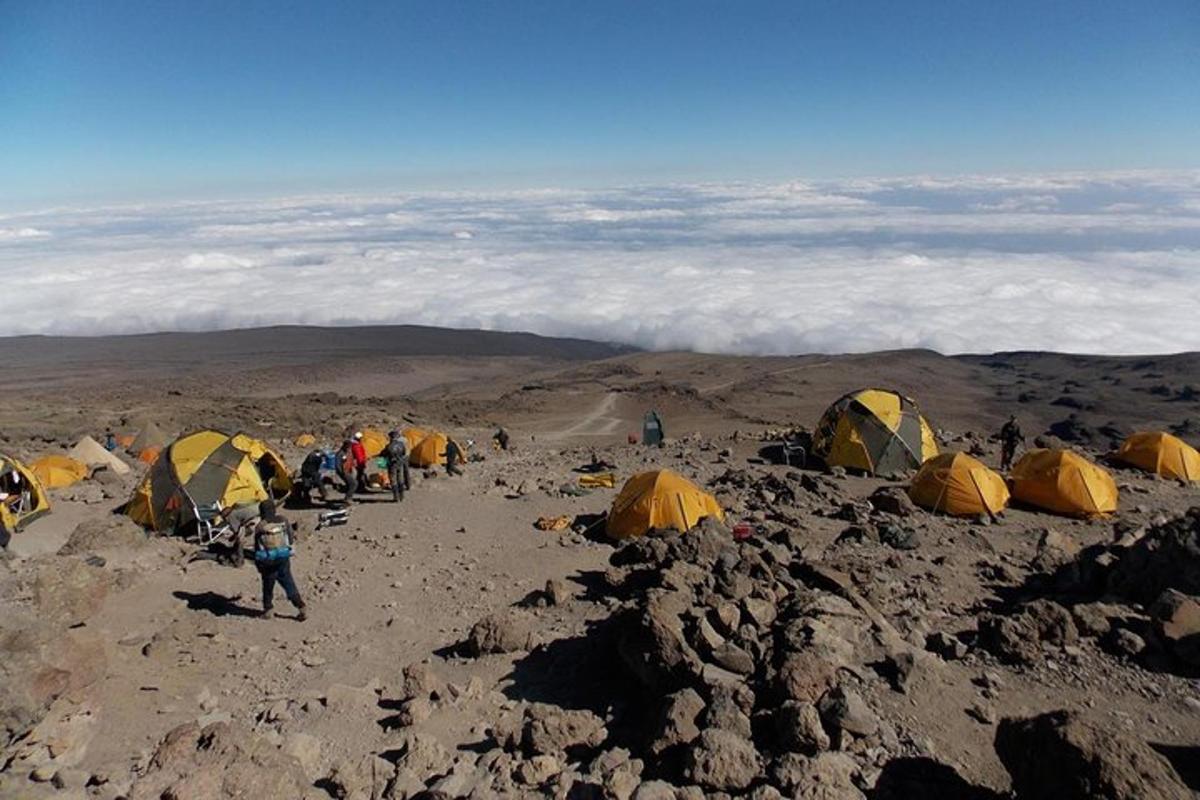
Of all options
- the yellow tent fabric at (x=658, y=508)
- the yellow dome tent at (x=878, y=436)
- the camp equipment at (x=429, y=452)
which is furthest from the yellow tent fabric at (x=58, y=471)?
the yellow dome tent at (x=878, y=436)

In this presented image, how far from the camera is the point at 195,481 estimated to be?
39.0ft

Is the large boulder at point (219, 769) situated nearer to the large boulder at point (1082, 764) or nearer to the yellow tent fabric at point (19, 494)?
the large boulder at point (1082, 764)

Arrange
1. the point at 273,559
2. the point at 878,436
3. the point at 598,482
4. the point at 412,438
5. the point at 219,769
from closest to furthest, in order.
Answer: the point at 219,769
the point at 273,559
the point at 598,482
the point at 878,436
the point at 412,438

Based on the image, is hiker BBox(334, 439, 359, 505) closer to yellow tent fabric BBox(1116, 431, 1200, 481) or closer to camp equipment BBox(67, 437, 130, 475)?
camp equipment BBox(67, 437, 130, 475)

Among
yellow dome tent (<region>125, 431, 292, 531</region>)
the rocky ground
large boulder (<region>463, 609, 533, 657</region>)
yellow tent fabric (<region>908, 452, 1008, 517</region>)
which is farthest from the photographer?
yellow tent fabric (<region>908, 452, 1008, 517</region>)

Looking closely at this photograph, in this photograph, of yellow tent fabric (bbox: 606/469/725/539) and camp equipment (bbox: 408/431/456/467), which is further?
camp equipment (bbox: 408/431/456/467)

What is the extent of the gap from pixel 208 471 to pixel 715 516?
8226 mm

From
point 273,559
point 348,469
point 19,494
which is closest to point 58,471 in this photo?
point 19,494

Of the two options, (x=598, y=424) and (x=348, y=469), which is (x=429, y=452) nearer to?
(x=348, y=469)

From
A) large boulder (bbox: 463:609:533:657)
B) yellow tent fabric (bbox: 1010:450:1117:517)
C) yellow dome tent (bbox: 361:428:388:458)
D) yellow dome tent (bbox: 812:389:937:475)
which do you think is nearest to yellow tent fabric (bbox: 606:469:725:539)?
large boulder (bbox: 463:609:533:657)

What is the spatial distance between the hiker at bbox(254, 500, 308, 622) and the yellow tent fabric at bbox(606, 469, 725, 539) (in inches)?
183

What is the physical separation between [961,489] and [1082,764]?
9.12 meters

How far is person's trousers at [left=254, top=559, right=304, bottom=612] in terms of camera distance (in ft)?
27.7

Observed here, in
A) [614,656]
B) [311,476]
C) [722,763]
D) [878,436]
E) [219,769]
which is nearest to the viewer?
[722,763]
